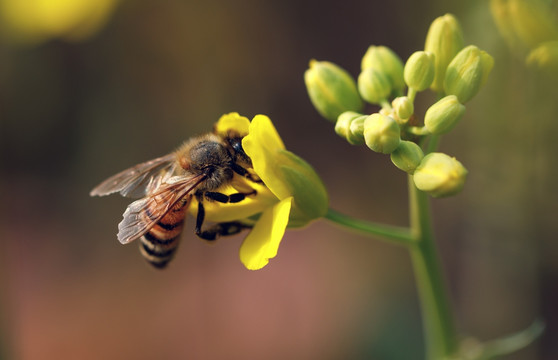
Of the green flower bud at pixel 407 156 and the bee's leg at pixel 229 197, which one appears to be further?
the bee's leg at pixel 229 197

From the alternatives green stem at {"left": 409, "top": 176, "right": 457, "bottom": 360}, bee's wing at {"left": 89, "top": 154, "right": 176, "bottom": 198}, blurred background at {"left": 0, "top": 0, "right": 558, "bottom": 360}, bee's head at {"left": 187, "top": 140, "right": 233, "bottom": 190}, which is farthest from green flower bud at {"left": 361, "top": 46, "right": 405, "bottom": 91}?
blurred background at {"left": 0, "top": 0, "right": 558, "bottom": 360}

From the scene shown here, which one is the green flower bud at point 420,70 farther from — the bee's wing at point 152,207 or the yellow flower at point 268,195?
the bee's wing at point 152,207

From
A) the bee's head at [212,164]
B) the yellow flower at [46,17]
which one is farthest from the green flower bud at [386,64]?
the yellow flower at [46,17]

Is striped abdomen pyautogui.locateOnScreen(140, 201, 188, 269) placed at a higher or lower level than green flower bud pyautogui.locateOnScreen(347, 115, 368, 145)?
lower

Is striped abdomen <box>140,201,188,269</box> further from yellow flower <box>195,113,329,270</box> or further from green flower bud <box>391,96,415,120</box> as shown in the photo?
green flower bud <box>391,96,415,120</box>

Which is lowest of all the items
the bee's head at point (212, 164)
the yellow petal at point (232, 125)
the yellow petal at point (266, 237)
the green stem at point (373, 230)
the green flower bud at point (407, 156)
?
the green stem at point (373, 230)

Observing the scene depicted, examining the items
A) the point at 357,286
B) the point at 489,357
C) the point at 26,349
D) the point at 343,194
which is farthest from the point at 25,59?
the point at 489,357
